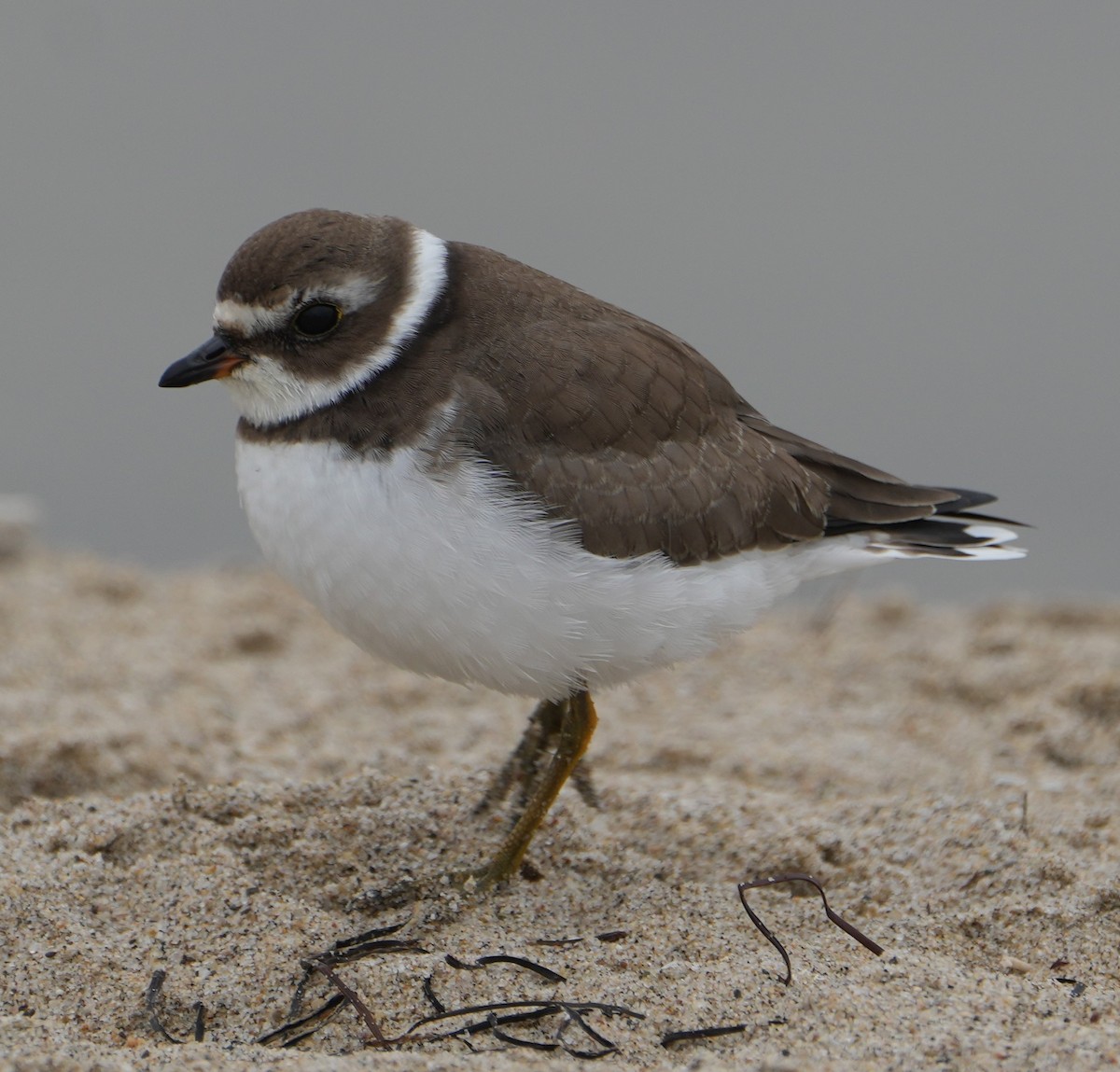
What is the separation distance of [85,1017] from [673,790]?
191 cm

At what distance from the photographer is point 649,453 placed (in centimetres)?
392

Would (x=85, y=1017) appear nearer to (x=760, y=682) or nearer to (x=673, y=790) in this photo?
(x=673, y=790)

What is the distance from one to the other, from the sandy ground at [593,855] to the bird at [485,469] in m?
0.40

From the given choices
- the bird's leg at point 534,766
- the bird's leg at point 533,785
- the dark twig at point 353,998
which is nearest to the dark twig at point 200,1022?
the dark twig at point 353,998

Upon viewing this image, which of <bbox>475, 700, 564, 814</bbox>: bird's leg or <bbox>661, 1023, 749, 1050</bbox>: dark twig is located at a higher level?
<bbox>475, 700, 564, 814</bbox>: bird's leg

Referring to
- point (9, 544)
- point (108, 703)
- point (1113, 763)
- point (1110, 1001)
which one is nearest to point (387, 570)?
point (1110, 1001)

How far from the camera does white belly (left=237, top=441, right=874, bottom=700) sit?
3.51 meters

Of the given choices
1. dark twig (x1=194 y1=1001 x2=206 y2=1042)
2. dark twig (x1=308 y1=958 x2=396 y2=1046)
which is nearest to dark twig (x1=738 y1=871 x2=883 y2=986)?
dark twig (x1=308 y1=958 x2=396 y2=1046)

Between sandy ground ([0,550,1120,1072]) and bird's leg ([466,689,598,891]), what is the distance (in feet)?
0.24

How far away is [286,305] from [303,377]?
19 centimetres

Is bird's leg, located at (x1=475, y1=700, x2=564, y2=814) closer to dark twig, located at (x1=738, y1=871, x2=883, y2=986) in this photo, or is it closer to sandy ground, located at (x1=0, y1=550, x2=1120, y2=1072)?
sandy ground, located at (x1=0, y1=550, x2=1120, y2=1072)

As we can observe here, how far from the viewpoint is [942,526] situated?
4648 mm

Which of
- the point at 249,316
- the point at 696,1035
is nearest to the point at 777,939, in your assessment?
the point at 696,1035

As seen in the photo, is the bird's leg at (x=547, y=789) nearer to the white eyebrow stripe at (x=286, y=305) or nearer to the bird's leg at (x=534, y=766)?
the bird's leg at (x=534, y=766)
